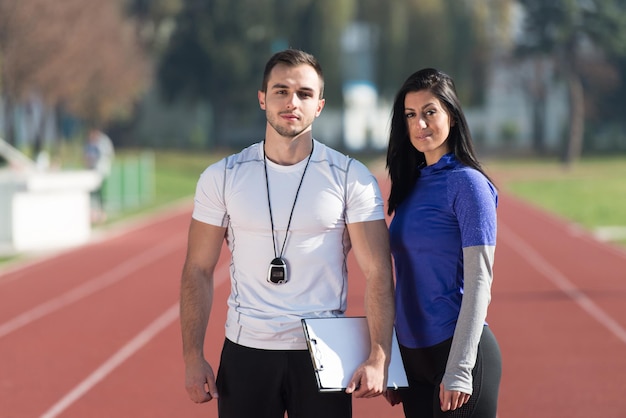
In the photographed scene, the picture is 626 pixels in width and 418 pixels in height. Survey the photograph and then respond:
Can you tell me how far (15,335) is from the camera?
1011 centimetres

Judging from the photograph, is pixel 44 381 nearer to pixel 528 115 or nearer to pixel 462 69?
pixel 462 69

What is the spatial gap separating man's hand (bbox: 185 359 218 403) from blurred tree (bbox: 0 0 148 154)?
28.7 meters

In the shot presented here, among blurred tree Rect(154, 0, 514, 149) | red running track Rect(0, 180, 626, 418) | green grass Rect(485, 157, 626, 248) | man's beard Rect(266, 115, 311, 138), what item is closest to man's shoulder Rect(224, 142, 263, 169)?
man's beard Rect(266, 115, 311, 138)

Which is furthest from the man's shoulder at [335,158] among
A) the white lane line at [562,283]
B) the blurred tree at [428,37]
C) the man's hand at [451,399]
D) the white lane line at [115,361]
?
the blurred tree at [428,37]

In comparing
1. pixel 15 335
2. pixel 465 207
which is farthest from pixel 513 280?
pixel 465 207

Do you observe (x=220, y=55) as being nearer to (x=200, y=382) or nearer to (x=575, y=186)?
(x=575, y=186)

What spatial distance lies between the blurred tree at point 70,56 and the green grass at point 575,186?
556 inches

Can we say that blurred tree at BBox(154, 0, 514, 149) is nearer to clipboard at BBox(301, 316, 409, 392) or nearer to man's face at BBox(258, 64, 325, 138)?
man's face at BBox(258, 64, 325, 138)

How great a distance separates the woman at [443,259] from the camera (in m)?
3.50

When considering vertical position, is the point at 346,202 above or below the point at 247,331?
above

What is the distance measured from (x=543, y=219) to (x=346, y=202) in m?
21.8

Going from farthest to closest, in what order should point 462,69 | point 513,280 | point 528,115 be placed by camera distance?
1. point 528,115
2. point 462,69
3. point 513,280

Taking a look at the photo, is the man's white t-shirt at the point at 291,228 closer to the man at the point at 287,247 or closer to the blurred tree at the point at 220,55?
the man at the point at 287,247

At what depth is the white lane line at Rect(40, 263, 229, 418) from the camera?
7406 mm
